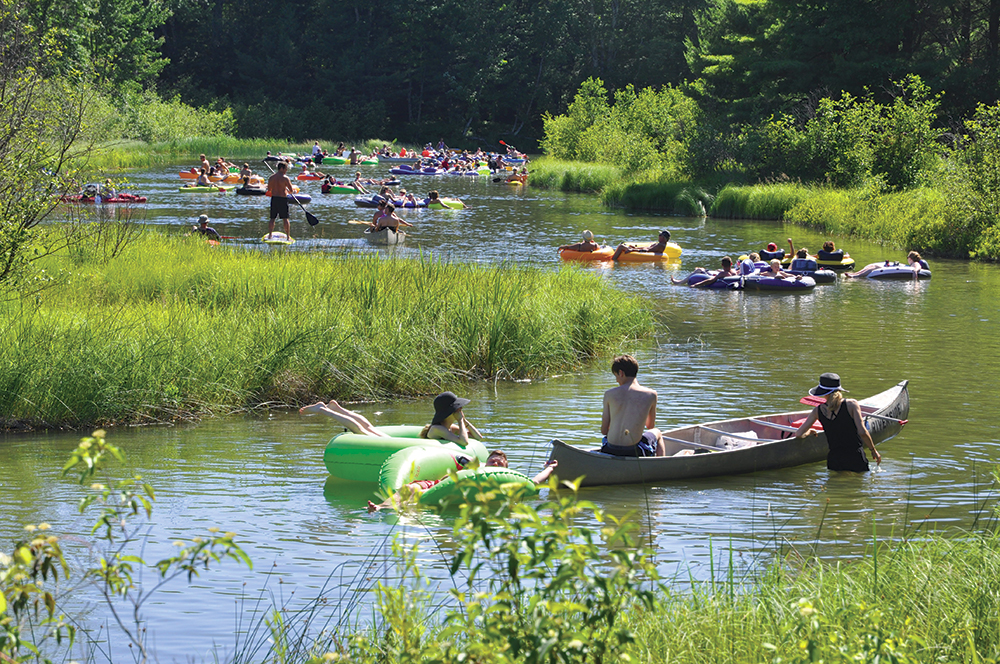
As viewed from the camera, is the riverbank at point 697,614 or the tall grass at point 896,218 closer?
the riverbank at point 697,614

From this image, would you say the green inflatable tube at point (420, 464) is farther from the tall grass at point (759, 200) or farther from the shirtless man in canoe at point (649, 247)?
the tall grass at point (759, 200)

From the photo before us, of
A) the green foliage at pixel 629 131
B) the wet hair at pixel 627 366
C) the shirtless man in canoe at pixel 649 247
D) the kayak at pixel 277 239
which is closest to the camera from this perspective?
the wet hair at pixel 627 366

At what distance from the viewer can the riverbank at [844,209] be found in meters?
28.5

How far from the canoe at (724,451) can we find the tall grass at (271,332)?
12.2 ft

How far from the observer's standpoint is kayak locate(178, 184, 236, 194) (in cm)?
4028

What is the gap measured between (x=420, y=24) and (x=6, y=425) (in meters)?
76.9

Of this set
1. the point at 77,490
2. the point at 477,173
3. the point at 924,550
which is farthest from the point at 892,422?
the point at 477,173

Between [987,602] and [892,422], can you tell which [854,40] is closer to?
[892,422]

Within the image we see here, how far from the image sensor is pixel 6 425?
10.6 metres

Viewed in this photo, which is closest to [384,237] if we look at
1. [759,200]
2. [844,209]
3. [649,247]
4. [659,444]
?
[649,247]

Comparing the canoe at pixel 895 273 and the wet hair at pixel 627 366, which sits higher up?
the canoe at pixel 895 273

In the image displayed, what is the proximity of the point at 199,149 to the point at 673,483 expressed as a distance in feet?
195

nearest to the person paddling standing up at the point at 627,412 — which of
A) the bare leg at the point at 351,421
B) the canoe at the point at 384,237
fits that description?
the bare leg at the point at 351,421

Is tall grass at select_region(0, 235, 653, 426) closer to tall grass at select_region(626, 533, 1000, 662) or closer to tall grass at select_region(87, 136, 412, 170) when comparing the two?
tall grass at select_region(626, 533, 1000, 662)
